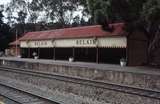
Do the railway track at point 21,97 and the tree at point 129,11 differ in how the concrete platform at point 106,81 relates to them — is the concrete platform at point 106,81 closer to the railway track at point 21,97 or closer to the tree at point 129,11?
the railway track at point 21,97

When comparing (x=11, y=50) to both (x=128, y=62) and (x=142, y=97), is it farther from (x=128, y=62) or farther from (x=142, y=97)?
(x=142, y=97)

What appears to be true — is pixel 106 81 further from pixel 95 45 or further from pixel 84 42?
pixel 84 42

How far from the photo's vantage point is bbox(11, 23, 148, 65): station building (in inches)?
1302

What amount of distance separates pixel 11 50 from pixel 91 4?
142ft

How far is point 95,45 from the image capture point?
35.6 metres

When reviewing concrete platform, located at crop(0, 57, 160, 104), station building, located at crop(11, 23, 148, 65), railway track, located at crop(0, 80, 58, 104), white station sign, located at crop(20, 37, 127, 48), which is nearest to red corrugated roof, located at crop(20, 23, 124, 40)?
station building, located at crop(11, 23, 148, 65)

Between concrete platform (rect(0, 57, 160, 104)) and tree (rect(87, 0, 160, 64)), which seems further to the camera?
tree (rect(87, 0, 160, 64))

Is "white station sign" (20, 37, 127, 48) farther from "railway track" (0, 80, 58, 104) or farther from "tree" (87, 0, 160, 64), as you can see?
"railway track" (0, 80, 58, 104)

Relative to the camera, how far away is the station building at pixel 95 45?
3306 cm

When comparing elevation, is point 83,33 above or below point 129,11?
below

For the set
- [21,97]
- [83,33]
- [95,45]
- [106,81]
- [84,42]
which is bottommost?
[21,97]

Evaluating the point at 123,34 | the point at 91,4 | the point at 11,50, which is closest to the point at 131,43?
the point at 123,34

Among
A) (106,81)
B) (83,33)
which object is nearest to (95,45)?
(83,33)

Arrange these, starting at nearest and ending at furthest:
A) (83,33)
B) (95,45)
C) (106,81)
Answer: (106,81)
(95,45)
(83,33)
